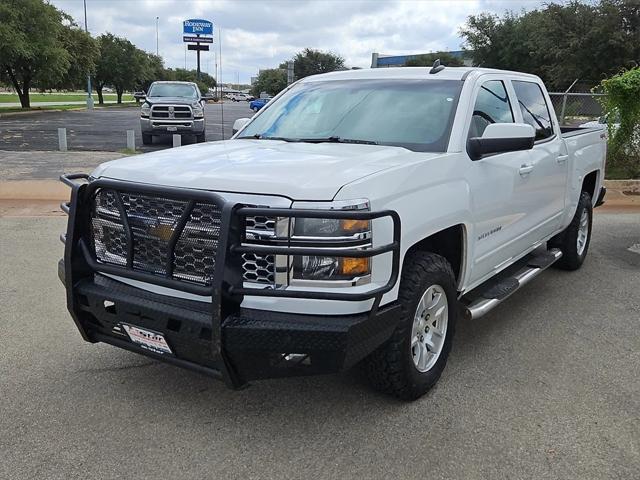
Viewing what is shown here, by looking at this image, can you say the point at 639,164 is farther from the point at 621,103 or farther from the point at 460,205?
the point at 460,205

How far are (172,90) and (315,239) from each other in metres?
18.0

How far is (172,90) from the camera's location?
19.5m

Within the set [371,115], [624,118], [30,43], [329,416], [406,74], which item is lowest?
[329,416]

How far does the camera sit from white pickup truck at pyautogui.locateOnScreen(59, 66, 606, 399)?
2824mm

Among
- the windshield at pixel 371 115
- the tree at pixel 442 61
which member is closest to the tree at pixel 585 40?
the tree at pixel 442 61

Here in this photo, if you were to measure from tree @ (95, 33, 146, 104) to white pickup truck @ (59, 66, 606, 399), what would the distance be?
203ft

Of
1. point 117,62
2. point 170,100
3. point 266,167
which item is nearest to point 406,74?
point 266,167

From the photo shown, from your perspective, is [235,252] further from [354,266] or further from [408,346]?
[408,346]

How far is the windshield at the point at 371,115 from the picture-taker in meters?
4.02

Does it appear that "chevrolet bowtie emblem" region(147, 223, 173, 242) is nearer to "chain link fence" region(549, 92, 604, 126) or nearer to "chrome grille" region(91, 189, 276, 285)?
"chrome grille" region(91, 189, 276, 285)

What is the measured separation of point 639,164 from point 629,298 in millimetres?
7678

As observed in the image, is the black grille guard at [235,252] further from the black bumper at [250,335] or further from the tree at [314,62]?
the tree at [314,62]

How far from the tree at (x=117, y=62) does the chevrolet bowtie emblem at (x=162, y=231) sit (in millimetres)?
62625

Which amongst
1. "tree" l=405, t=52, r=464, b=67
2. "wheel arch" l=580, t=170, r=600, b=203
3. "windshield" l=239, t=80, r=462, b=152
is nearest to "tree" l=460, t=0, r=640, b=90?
"tree" l=405, t=52, r=464, b=67
